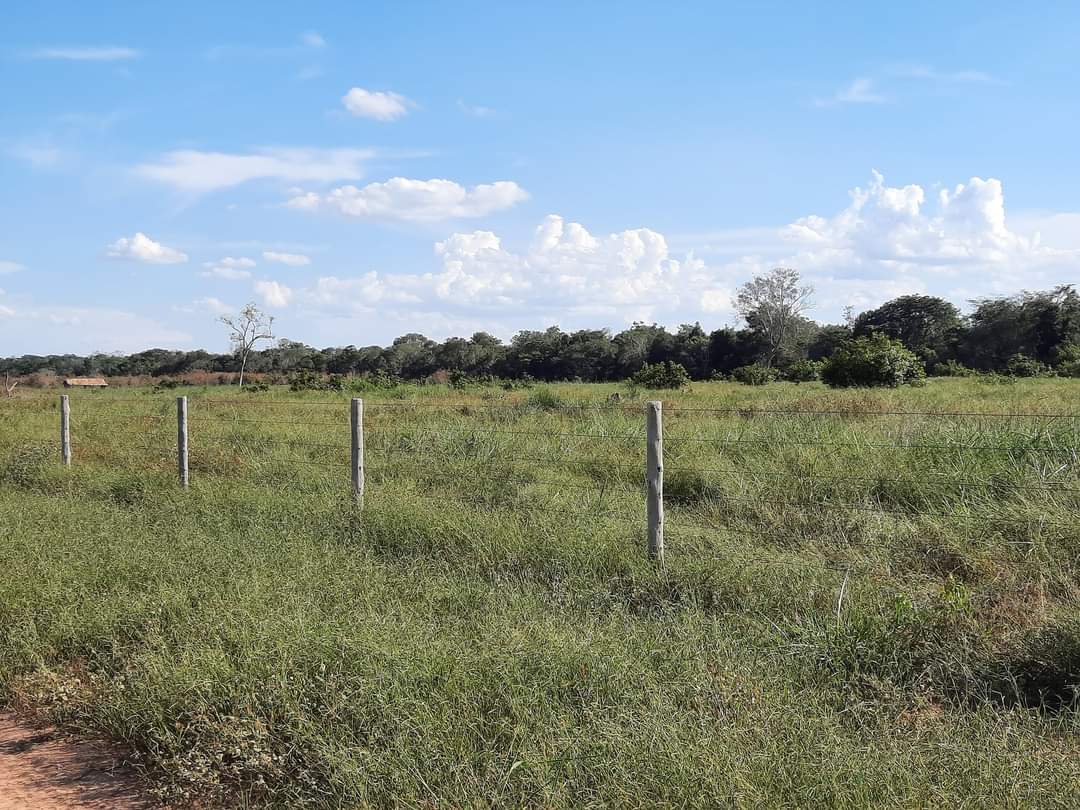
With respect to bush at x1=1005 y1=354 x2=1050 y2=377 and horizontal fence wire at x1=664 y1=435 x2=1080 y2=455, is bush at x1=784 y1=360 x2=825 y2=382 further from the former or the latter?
horizontal fence wire at x1=664 y1=435 x2=1080 y2=455

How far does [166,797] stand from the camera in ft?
11.5

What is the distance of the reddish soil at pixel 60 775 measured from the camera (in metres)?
3.56

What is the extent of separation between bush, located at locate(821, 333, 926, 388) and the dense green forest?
1129cm

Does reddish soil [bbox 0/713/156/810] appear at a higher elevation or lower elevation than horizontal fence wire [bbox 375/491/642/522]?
lower

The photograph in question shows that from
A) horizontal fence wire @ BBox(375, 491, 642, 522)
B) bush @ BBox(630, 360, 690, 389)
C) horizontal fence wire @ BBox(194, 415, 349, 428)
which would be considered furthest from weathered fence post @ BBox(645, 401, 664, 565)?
bush @ BBox(630, 360, 690, 389)

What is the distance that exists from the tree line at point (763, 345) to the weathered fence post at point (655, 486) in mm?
35055

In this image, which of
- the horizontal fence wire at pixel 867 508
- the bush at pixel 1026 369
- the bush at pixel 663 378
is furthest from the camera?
the bush at pixel 1026 369

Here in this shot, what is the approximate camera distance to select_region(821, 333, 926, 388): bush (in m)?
25.7

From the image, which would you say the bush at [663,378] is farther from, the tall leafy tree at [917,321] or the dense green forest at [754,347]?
the tall leafy tree at [917,321]

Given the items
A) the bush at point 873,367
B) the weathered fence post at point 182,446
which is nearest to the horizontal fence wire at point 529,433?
the weathered fence post at point 182,446

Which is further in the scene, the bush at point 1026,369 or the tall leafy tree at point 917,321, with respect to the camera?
the tall leafy tree at point 917,321

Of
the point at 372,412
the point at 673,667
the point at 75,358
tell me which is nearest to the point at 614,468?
the point at 673,667

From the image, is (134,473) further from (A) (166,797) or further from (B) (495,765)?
(B) (495,765)

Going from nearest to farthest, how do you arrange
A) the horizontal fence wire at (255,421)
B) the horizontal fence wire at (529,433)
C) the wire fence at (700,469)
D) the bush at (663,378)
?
1. the wire fence at (700,469)
2. the horizontal fence wire at (529,433)
3. the horizontal fence wire at (255,421)
4. the bush at (663,378)
